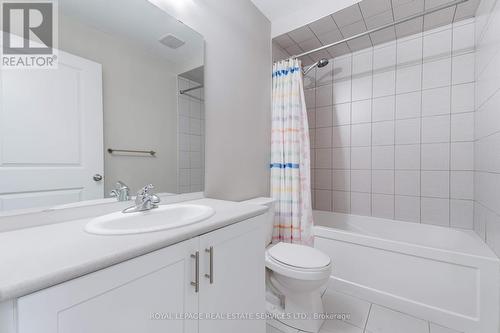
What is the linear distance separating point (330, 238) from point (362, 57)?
1.94 metres

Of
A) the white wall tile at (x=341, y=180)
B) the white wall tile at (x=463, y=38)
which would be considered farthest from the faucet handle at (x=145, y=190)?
the white wall tile at (x=463, y=38)

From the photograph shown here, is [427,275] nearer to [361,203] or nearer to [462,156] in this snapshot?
[361,203]

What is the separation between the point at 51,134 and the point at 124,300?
0.71 metres

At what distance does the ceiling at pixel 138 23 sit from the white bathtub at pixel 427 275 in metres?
1.67

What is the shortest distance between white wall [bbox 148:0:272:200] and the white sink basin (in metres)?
0.39

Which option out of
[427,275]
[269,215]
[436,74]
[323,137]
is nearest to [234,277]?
[269,215]

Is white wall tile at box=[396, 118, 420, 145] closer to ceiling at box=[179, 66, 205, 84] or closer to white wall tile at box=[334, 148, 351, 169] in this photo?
white wall tile at box=[334, 148, 351, 169]

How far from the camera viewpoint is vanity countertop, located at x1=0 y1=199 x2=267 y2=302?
17.2 inches

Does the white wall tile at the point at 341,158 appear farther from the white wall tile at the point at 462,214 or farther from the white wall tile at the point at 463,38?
the white wall tile at the point at 463,38

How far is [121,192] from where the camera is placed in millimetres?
1056

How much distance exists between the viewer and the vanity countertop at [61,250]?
436 mm

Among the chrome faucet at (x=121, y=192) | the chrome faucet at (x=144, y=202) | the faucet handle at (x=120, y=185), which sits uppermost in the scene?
the faucet handle at (x=120, y=185)

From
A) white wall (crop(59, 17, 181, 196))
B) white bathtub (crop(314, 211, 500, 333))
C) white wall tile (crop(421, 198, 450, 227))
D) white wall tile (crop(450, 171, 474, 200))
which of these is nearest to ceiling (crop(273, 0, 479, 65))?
white wall tile (crop(450, 171, 474, 200))

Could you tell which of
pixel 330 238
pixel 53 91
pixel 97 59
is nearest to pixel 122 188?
pixel 53 91
